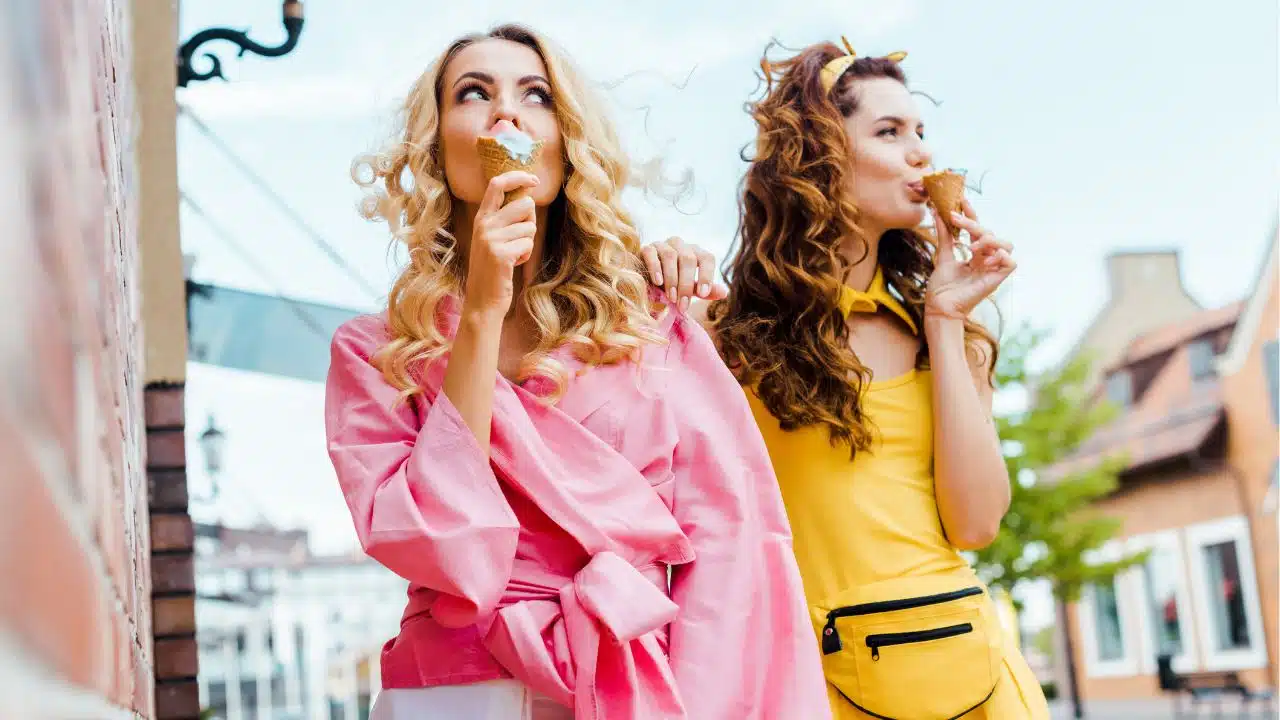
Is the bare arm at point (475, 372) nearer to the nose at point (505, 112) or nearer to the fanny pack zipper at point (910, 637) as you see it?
the nose at point (505, 112)

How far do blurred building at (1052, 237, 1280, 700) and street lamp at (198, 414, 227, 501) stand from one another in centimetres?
1964

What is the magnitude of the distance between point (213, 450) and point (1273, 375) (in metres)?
20.7

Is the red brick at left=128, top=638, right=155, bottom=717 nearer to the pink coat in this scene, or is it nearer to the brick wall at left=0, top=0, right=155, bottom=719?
the pink coat

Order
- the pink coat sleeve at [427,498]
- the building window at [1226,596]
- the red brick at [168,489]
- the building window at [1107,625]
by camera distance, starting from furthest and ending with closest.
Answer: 1. the building window at [1107,625]
2. the building window at [1226,596]
3. the red brick at [168,489]
4. the pink coat sleeve at [427,498]

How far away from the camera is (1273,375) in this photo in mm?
24828

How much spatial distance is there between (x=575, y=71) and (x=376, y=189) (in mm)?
407

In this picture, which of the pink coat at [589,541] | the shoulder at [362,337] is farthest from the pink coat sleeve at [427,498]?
the shoulder at [362,337]

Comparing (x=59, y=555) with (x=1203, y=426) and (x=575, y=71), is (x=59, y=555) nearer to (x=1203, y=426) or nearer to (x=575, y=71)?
(x=575, y=71)

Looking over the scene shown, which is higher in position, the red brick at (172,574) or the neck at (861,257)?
the neck at (861,257)

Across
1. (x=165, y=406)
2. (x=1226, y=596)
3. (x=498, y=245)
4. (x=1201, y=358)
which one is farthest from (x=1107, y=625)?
(x=498, y=245)

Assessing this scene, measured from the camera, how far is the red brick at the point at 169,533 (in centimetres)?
541

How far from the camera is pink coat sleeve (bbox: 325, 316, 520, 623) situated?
180cm

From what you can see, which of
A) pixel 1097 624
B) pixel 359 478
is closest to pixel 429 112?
pixel 359 478

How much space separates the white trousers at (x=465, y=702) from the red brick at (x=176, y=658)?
12.0 feet
